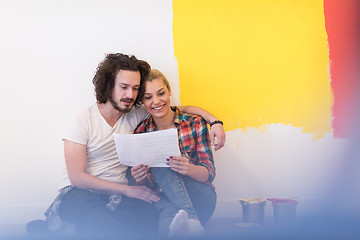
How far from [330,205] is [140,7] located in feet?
4.91

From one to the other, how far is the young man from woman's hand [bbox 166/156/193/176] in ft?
0.55

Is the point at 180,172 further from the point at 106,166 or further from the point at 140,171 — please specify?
the point at 106,166

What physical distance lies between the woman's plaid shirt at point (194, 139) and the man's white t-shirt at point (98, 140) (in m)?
0.26

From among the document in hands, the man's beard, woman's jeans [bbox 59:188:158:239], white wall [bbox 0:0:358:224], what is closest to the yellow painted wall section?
white wall [bbox 0:0:358:224]

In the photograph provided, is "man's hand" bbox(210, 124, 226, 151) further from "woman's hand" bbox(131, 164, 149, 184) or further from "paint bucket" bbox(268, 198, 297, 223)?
"paint bucket" bbox(268, 198, 297, 223)

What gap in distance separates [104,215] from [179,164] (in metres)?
0.37

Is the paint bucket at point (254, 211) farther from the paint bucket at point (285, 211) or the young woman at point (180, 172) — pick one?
the young woman at point (180, 172)

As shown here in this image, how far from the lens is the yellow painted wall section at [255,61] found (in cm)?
202

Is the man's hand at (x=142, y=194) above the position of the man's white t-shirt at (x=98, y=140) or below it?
below

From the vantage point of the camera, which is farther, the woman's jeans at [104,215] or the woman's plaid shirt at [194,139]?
the woman's plaid shirt at [194,139]

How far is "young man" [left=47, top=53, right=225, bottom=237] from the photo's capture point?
149 centimetres

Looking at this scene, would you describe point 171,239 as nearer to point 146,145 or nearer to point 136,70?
point 146,145

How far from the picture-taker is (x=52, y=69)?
79.3 inches

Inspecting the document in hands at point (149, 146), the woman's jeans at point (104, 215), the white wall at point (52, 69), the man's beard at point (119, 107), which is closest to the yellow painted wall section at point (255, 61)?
the white wall at point (52, 69)
